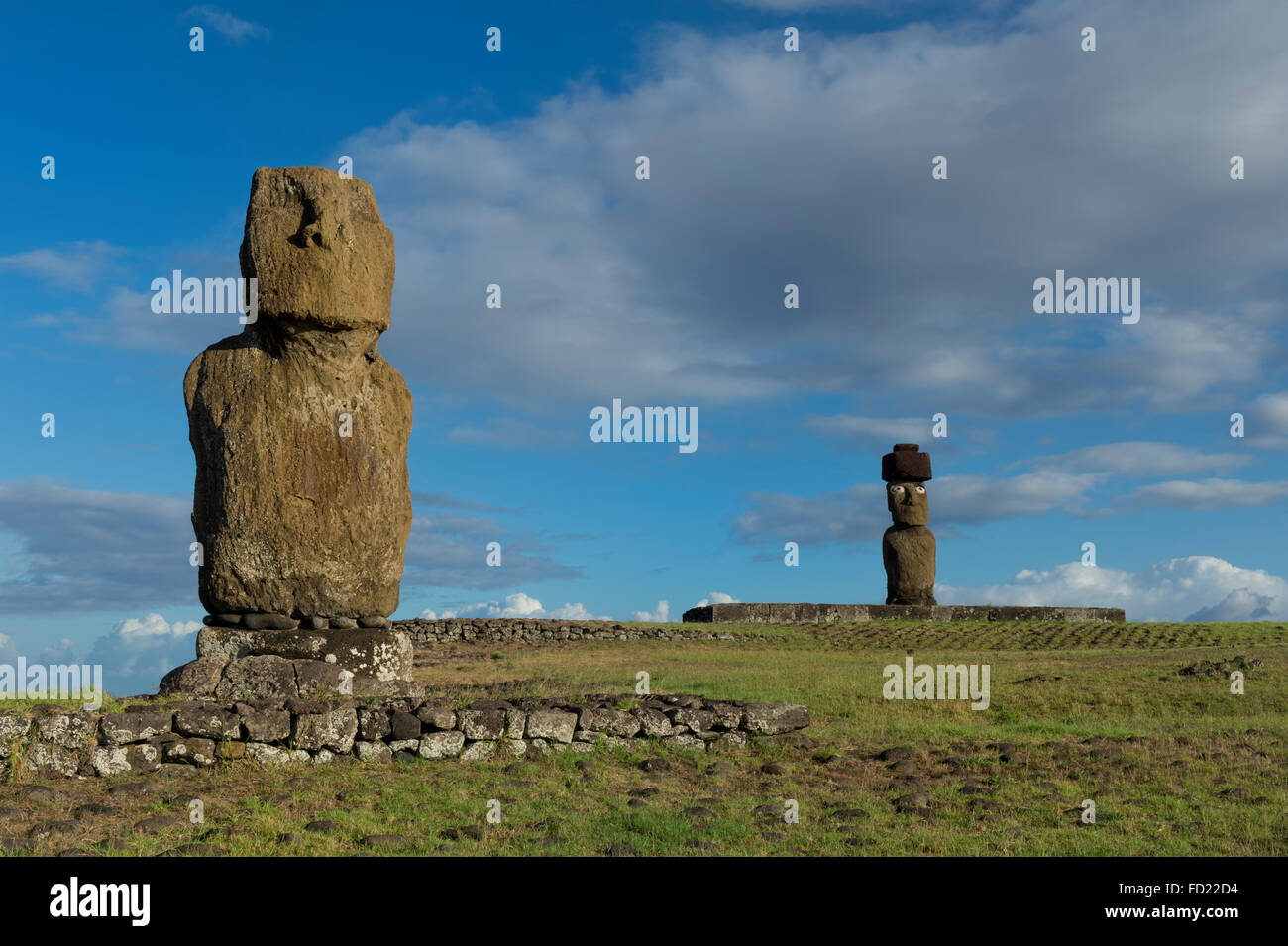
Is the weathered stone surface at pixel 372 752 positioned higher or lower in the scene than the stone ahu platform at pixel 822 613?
lower

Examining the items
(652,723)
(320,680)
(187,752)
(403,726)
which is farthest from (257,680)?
(652,723)

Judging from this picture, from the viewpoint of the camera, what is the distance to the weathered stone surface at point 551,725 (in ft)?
31.7

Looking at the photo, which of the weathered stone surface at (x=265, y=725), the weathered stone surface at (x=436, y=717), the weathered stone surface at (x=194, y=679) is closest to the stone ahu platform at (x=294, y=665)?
the weathered stone surface at (x=194, y=679)

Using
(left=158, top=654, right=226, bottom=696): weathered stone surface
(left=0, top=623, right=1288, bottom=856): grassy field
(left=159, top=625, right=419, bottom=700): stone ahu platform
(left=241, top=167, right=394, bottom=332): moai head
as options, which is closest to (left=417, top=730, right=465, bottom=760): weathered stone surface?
(left=0, top=623, right=1288, bottom=856): grassy field

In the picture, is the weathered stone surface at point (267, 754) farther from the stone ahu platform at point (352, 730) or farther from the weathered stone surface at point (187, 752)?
the weathered stone surface at point (187, 752)

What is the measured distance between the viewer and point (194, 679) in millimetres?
10211

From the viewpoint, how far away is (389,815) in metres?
7.48

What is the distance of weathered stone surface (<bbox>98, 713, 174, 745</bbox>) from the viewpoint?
27.7 ft

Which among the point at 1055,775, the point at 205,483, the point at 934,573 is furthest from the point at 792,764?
the point at 934,573

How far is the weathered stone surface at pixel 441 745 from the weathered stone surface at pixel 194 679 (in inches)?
96.4

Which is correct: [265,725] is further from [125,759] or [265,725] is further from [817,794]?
[817,794]

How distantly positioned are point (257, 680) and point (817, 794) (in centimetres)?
560
